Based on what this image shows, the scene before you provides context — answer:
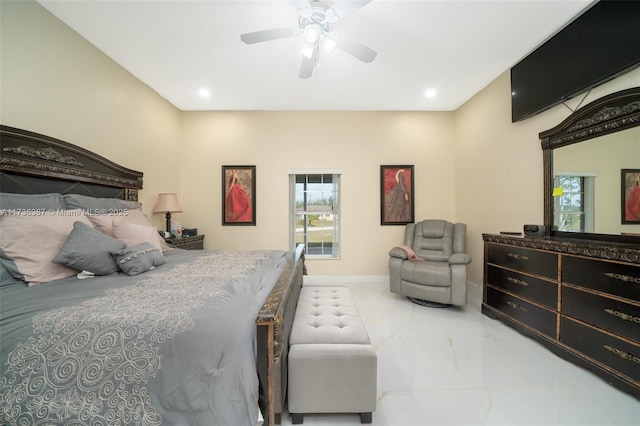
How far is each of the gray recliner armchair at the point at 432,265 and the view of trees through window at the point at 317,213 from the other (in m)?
1.21

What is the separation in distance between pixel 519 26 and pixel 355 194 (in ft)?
8.79

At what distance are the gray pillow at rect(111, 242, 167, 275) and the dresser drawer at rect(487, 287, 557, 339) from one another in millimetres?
3370

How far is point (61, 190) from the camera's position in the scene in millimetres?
2068

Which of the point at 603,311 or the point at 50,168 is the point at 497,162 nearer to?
the point at 603,311

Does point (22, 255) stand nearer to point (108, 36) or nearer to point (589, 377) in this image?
point (108, 36)

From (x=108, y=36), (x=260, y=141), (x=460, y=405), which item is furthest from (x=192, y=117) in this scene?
(x=460, y=405)

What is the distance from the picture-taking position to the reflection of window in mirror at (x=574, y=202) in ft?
6.83

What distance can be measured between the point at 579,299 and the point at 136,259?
3385mm

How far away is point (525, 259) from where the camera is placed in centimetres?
229

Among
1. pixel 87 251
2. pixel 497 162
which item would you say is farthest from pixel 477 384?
pixel 87 251

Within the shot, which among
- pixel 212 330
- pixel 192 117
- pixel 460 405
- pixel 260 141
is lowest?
pixel 460 405

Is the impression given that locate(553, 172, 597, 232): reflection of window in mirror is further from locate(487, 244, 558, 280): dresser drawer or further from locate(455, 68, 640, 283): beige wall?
locate(487, 244, 558, 280): dresser drawer

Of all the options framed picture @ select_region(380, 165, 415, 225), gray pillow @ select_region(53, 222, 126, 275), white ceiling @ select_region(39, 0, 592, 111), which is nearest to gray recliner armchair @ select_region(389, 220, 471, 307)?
framed picture @ select_region(380, 165, 415, 225)

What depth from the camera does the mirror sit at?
1807 millimetres
